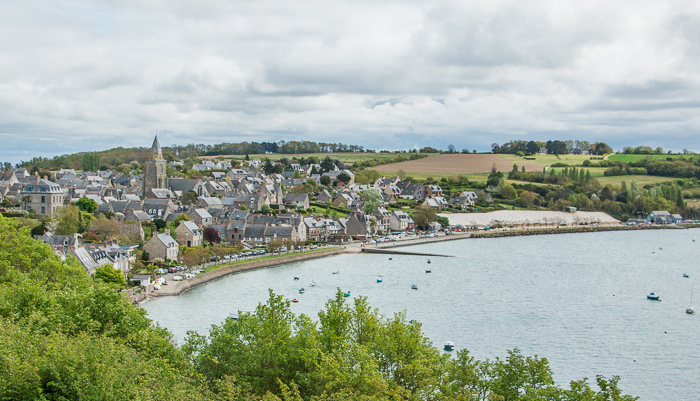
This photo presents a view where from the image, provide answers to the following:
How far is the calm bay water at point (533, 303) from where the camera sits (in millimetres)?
27516

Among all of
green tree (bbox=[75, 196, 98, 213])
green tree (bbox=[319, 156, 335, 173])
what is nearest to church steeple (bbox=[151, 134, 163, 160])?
green tree (bbox=[75, 196, 98, 213])

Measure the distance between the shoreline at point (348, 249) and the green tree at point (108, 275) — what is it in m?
1.86

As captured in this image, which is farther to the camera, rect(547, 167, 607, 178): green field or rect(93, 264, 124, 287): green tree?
rect(547, 167, 607, 178): green field

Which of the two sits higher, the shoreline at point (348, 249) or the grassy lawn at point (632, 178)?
Result: the grassy lawn at point (632, 178)

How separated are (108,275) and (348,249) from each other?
102ft

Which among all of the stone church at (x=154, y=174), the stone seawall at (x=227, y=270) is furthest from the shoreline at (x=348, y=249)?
the stone church at (x=154, y=174)

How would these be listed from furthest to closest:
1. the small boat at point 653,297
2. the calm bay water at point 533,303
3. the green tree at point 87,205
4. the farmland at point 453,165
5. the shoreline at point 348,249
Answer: the farmland at point 453,165, the green tree at point 87,205, the small boat at point 653,297, the shoreline at point 348,249, the calm bay water at point 533,303

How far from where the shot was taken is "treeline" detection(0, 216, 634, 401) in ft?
43.0

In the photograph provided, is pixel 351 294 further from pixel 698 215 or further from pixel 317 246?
pixel 698 215

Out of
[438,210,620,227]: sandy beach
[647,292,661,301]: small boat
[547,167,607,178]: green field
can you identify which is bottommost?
[438,210,620,227]: sandy beach

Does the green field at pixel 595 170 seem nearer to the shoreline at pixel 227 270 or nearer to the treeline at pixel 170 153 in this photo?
the treeline at pixel 170 153

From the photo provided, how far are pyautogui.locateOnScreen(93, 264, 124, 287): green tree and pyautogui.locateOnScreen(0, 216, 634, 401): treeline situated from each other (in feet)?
49.3

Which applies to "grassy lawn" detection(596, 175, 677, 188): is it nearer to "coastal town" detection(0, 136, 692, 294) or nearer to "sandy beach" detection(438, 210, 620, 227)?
"coastal town" detection(0, 136, 692, 294)

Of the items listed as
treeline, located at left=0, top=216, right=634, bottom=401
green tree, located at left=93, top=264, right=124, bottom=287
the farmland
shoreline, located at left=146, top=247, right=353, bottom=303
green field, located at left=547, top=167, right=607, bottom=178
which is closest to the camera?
treeline, located at left=0, top=216, right=634, bottom=401
